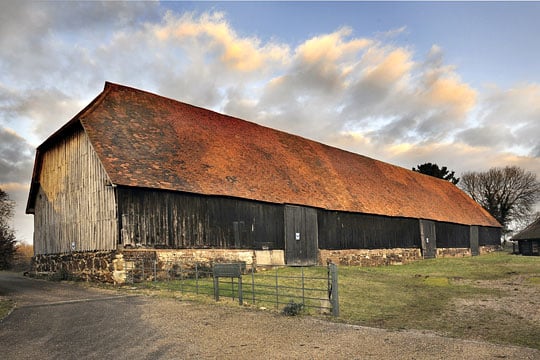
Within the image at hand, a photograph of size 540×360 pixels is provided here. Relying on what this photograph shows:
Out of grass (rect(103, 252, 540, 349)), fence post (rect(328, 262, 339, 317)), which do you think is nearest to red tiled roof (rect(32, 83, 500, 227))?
grass (rect(103, 252, 540, 349))

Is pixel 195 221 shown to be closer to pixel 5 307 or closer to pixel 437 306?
pixel 5 307

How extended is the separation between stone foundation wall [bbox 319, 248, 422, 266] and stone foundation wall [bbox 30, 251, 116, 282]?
47.4 ft

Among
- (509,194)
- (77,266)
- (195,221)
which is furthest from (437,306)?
(509,194)

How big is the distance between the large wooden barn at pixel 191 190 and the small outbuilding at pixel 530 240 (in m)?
22.2

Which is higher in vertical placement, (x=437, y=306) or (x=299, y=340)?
(x=299, y=340)

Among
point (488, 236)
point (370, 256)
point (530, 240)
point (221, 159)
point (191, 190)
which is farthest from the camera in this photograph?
point (488, 236)

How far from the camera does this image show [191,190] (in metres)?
22.8

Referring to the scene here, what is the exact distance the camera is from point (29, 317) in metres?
12.8

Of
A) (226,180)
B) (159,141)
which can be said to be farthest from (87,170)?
(226,180)

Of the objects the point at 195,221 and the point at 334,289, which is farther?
the point at 195,221

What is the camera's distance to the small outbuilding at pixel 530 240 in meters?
52.0

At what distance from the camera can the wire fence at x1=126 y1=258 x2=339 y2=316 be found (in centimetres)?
1491

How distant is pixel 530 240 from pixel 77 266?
49.0 m

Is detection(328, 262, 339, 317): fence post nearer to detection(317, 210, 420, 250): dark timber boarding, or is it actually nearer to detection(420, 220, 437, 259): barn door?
detection(317, 210, 420, 250): dark timber boarding
